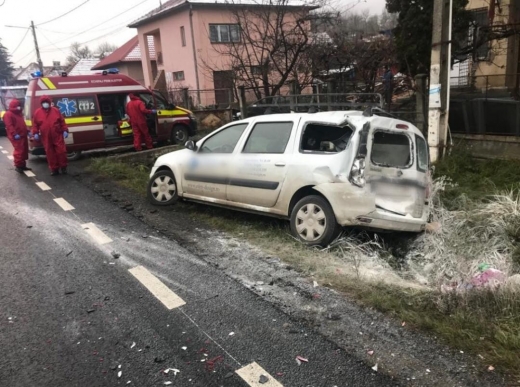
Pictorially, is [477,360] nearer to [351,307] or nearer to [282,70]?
[351,307]

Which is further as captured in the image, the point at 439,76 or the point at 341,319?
the point at 439,76

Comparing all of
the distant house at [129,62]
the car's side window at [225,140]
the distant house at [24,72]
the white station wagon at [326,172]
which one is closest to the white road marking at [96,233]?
the white station wagon at [326,172]

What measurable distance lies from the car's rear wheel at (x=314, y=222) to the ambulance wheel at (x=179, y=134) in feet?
27.2

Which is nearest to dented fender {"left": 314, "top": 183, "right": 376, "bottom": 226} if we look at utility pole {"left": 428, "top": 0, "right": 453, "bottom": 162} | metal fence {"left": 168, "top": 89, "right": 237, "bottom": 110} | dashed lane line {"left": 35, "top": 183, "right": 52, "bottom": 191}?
utility pole {"left": 428, "top": 0, "right": 453, "bottom": 162}

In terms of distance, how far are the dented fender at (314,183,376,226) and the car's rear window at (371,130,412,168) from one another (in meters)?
0.44

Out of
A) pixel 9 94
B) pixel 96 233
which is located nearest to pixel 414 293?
pixel 96 233

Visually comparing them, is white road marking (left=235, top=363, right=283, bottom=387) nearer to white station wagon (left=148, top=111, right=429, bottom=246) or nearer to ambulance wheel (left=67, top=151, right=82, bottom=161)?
white station wagon (left=148, top=111, right=429, bottom=246)

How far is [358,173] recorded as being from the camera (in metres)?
4.66

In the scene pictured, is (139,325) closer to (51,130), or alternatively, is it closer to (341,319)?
(341,319)

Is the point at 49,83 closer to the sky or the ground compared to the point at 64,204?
closer to the sky

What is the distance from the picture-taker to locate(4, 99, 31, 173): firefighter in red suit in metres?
9.84

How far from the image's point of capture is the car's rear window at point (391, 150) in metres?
4.83

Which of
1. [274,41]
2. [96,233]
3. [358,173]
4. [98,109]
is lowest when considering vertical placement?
[96,233]

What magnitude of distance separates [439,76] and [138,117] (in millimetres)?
7181
